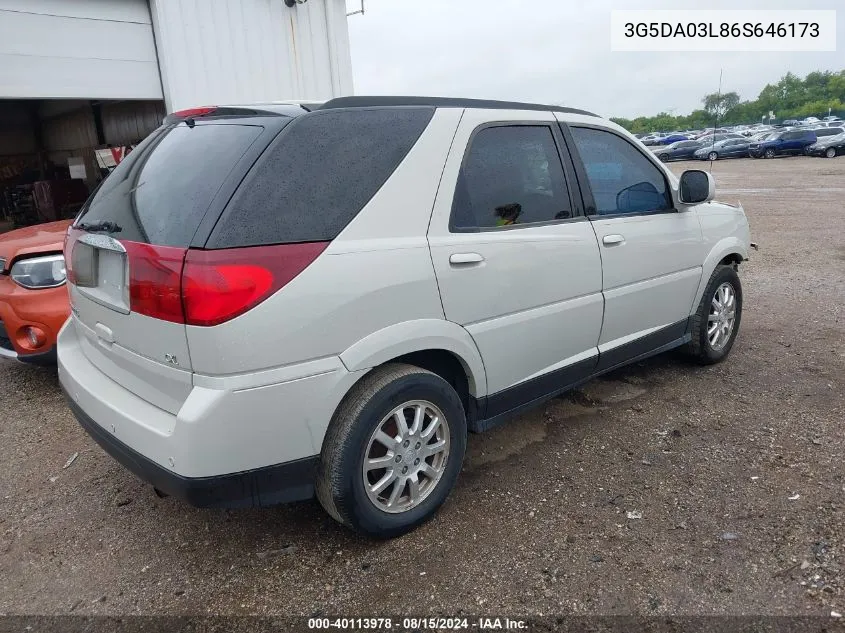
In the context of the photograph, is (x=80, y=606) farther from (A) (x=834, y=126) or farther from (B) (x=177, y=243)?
(A) (x=834, y=126)

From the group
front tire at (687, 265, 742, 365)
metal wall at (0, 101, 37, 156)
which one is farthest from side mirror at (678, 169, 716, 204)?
metal wall at (0, 101, 37, 156)

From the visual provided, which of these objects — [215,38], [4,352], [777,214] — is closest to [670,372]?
[4,352]

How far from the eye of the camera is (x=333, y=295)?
2240 mm

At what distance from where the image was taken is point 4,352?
4.06 metres

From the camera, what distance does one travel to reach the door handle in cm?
263

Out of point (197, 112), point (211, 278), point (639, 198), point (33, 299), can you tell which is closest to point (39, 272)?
point (33, 299)

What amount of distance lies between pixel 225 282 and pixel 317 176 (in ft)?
1.83

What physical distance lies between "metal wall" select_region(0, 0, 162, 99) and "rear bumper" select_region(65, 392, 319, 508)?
613 centimetres

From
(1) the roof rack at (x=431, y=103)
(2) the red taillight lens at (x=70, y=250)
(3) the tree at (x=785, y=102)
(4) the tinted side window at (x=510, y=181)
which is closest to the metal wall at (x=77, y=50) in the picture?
Result: (2) the red taillight lens at (x=70, y=250)

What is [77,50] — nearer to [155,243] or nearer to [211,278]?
[155,243]

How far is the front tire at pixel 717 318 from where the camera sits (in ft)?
14.1

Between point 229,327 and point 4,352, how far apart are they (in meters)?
2.92

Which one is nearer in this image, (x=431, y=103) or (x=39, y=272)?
(x=431, y=103)

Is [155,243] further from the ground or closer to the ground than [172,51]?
closer to the ground
